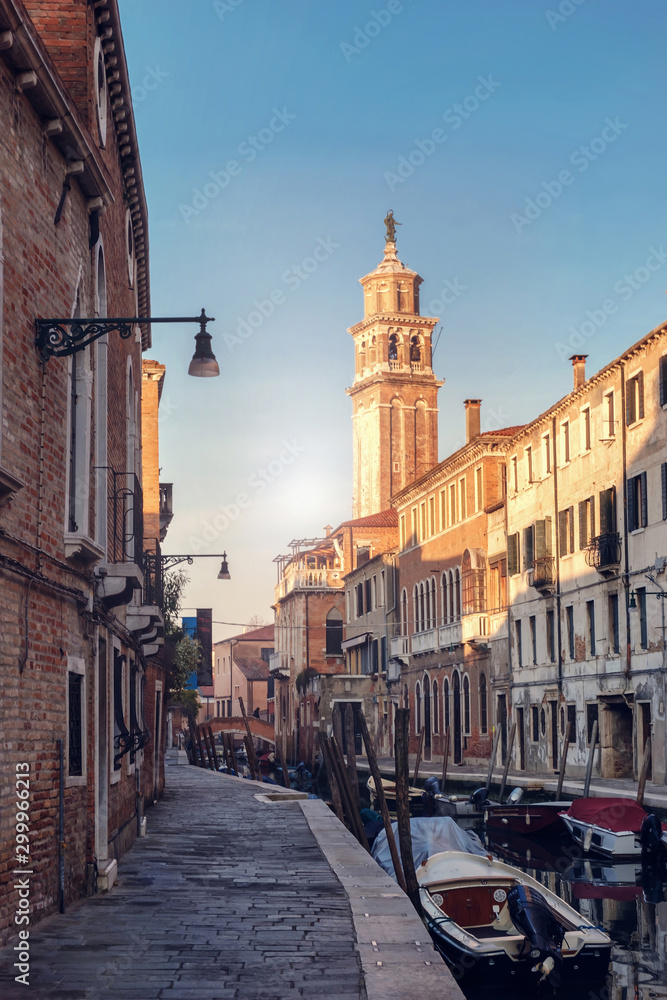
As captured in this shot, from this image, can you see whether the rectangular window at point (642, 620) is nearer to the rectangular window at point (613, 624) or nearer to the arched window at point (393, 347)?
the rectangular window at point (613, 624)

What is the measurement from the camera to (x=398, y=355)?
222 feet

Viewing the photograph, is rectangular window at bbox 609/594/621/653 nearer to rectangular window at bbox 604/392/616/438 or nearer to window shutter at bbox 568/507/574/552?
window shutter at bbox 568/507/574/552

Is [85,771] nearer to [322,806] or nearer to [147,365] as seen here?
[322,806]

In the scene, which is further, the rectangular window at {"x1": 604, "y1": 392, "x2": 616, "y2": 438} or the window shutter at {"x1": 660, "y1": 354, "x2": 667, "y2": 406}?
the rectangular window at {"x1": 604, "y1": 392, "x2": 616, "y2": 438}

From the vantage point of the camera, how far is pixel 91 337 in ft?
27.1

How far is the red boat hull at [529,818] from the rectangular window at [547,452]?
11358 mm

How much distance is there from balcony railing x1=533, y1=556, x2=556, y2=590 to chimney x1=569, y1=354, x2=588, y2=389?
4.61 m

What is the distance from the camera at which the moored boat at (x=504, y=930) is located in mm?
10570

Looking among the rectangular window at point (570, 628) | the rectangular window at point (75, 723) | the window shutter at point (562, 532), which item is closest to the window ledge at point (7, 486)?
the rectangular window at point (75, 723)

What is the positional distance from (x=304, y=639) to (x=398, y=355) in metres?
16.5

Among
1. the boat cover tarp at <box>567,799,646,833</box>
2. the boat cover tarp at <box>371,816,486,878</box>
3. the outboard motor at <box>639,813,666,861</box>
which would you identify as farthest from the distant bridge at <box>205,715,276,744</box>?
the boat cover tarp at <box>371,816,486,878</box>

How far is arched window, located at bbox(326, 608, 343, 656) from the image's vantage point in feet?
205

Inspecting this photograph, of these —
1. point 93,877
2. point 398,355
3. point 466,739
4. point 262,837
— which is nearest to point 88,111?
point 93,877

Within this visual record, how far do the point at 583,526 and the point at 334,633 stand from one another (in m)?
34.1
